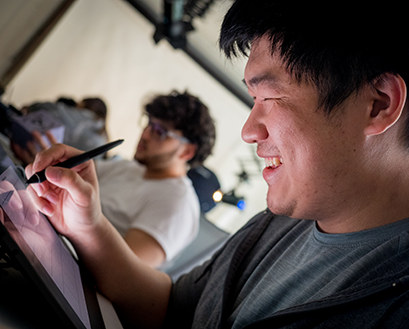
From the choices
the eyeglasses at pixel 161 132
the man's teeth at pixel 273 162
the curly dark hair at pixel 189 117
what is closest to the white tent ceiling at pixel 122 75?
the curly dark hair at pixel 189 117

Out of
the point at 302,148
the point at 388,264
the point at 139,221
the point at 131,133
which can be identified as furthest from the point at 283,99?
the point at 131,133

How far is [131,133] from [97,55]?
104 centimetres

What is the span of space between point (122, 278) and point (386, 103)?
32.2 inches

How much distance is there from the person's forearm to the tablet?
0.14 feet

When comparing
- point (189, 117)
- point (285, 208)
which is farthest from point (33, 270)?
point (189, 117)

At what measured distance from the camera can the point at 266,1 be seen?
688 millimetres

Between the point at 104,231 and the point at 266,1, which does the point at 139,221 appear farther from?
the point at 266,1

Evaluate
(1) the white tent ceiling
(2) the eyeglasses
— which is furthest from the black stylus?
(1) the white tent ceiling

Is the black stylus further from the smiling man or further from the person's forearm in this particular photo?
the person's forearm

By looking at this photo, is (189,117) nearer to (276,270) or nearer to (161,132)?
(161,132)

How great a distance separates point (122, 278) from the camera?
2.97 ft

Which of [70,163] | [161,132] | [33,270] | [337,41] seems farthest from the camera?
[161,132]

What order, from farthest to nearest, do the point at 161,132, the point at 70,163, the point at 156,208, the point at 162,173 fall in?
the point at 161,132
the point at 162,173
the point at 156,208
the point at 70,163

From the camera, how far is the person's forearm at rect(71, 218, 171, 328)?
2.88ft
